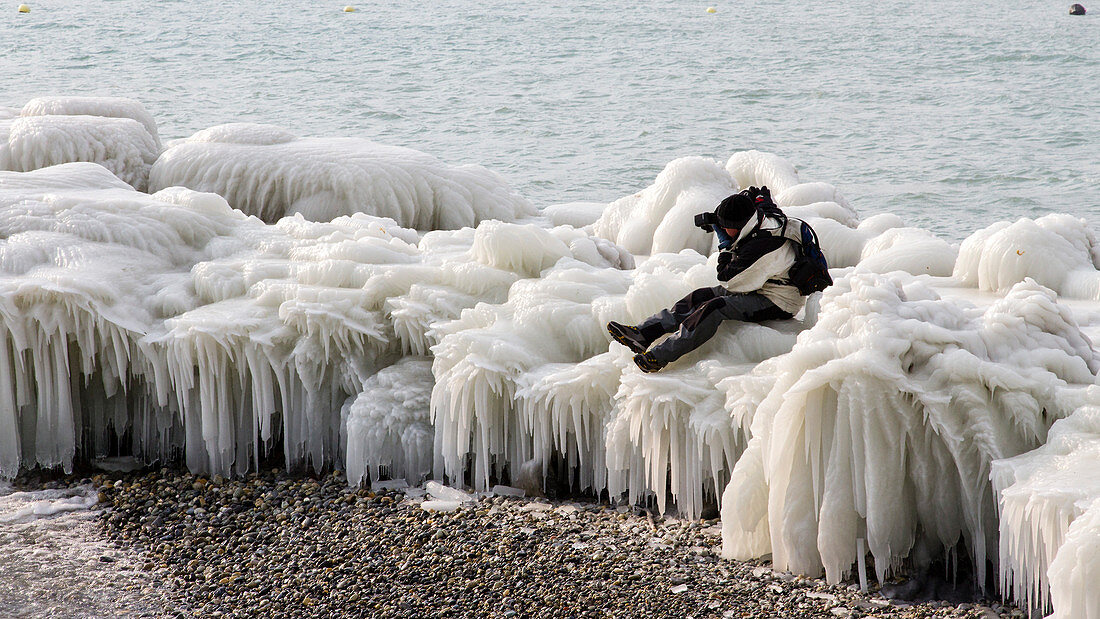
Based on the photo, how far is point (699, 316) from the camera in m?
6.62

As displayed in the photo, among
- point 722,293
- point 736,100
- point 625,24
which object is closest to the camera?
point 722,293

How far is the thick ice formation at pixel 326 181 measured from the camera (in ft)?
37.7

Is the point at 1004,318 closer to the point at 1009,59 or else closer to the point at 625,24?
the point at 1009,59

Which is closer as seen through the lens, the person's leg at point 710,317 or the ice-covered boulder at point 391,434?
the person's leg at point 710,317

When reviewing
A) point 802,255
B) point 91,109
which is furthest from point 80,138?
point 802,255

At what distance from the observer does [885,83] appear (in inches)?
1040

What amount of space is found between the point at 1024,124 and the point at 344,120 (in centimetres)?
1439

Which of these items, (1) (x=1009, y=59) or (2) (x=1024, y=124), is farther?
(1) (x=1009, y=59)

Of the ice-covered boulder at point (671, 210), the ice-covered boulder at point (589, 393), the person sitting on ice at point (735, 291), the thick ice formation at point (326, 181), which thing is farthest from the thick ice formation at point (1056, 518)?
the thick ice formation at point (326, 181)

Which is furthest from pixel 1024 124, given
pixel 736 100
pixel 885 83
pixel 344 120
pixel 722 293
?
pixel 722 293

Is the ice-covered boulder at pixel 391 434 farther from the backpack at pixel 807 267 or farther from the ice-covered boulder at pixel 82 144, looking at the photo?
the ice-covered boulder at pixel 82 144

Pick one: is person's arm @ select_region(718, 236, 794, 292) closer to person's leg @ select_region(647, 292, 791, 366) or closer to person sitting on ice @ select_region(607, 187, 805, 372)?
person sitting on ice @ select_region(607, 187, 805, 372)

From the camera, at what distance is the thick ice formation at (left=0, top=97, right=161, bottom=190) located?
447 inches

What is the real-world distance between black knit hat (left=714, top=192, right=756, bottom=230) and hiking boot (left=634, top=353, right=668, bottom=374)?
37.4 inches
